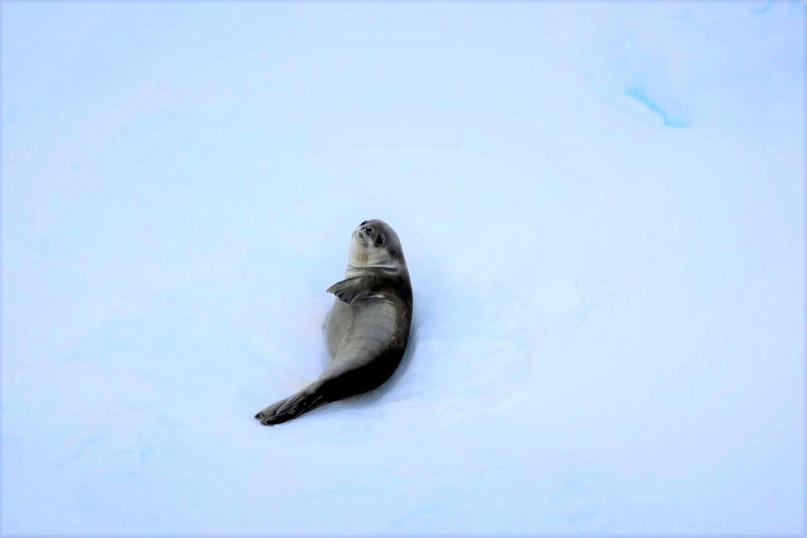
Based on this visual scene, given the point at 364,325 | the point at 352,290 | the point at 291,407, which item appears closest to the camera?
the point at 291,407

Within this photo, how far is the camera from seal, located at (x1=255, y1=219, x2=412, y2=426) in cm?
602

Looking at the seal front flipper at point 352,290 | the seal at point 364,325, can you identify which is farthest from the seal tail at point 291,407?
the seal front flipper at point 352,290

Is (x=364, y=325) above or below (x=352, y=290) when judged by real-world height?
below

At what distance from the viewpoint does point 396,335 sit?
6398 mm

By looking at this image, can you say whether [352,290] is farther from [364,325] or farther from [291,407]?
[291,407]

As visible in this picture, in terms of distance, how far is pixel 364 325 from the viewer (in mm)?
6441

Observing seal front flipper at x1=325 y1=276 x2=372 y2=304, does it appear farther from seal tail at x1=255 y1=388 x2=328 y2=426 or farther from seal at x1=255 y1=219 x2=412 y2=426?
seal tail at x1=255 y1=388 x2=328 y2=426

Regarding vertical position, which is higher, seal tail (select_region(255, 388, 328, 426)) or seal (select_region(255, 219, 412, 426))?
seal (select_region(255, 219, 412, 426))

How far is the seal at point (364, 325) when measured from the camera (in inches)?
237

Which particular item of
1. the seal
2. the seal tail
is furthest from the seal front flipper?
the seal tail

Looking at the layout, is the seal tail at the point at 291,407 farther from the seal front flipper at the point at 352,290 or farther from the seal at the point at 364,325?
the seal front flipper at the point at 352,290

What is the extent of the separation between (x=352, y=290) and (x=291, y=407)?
1.11 m

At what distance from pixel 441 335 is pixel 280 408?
142cm

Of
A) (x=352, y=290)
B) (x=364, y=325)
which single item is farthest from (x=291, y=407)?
(x=352, y=290)
